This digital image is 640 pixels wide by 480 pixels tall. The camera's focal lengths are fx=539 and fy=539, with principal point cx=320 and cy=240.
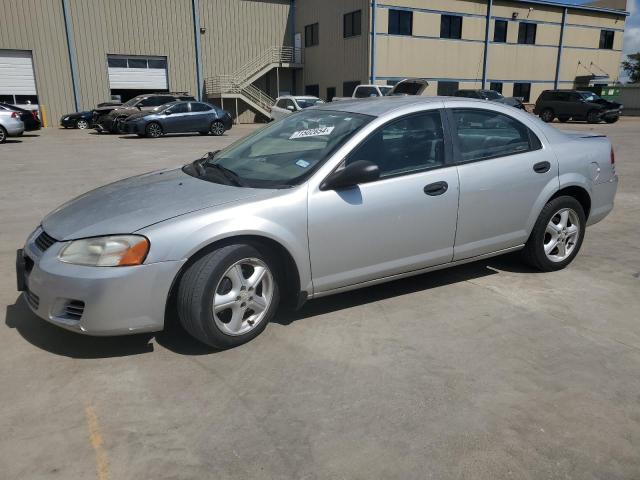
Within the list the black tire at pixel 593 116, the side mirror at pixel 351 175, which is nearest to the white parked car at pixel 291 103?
the black tire at pixel 593 116

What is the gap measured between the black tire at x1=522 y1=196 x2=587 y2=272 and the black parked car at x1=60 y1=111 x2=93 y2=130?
2683cm

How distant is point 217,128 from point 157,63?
1222 cm

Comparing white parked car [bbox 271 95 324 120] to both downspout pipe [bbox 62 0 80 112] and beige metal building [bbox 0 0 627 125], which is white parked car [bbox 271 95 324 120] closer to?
beige metal building [bbox 0 0 627 125]

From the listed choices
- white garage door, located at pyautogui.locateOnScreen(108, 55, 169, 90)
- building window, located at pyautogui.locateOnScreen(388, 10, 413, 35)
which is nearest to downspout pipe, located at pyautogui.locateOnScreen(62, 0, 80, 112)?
white garage door, located at pyautogui.locateOnScreen(108, 55, 169, 90)

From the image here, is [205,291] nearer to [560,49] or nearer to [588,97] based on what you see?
[588,97]

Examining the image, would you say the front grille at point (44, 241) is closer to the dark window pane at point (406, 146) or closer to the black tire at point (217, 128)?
the dark window pane at point (406, 146)

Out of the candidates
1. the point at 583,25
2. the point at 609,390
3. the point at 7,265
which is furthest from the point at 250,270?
the point at 583,25

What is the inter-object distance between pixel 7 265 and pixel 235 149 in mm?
2516

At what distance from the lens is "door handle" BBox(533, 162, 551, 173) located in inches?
174

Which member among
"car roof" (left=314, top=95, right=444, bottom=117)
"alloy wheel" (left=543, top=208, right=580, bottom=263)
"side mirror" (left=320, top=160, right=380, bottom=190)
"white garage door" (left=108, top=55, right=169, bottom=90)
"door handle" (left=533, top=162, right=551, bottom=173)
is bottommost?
"alloy wheel" (left=543, top=208, right=580, bottom=263)

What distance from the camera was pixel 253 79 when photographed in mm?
34562

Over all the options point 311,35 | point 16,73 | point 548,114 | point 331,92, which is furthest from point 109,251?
point 311,35

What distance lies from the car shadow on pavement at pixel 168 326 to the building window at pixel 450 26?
104ft

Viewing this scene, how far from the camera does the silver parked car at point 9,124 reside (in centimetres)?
1812
